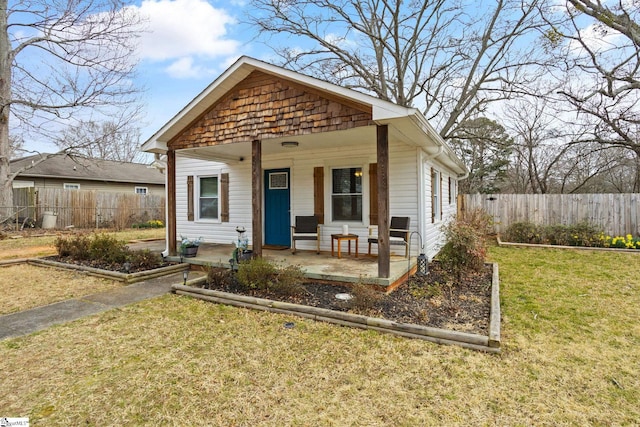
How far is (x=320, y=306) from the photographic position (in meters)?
4.20

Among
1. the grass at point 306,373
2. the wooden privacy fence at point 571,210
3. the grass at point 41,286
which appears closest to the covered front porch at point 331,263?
the grass at point 306,373

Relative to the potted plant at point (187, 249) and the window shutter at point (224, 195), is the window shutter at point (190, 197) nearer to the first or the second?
the window shutter at point (224, 195)

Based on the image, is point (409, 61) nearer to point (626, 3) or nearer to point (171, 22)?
point (626, 3)

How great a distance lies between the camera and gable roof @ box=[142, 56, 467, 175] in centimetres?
450

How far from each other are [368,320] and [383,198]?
183 cm

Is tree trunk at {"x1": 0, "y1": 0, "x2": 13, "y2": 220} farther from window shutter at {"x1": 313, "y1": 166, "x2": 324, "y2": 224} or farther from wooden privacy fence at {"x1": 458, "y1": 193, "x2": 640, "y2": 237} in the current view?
wooden privacy fence at {"x1": 458, "y1": 193, "x2": 640, "y2": 237}

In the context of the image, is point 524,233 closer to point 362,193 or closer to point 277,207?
point 362,193

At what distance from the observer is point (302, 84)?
17.0ft

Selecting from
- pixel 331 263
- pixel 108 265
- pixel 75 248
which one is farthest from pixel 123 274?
pixel 331 263

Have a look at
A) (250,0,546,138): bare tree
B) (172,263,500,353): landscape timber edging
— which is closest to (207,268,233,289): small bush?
(172,263,500,353): landscape timber edging

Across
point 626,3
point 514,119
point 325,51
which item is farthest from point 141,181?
point 626,3

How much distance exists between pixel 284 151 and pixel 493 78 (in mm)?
11171

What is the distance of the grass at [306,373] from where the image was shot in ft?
7.16

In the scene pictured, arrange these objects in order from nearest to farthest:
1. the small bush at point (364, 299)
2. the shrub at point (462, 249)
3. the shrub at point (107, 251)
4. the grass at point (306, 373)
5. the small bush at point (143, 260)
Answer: the grass at point (306, 373)
the small bush at point (364, 299)
the shrub at point (462, 249)
the small bush at point (143, 260)
the shrub at point (107, 251)
